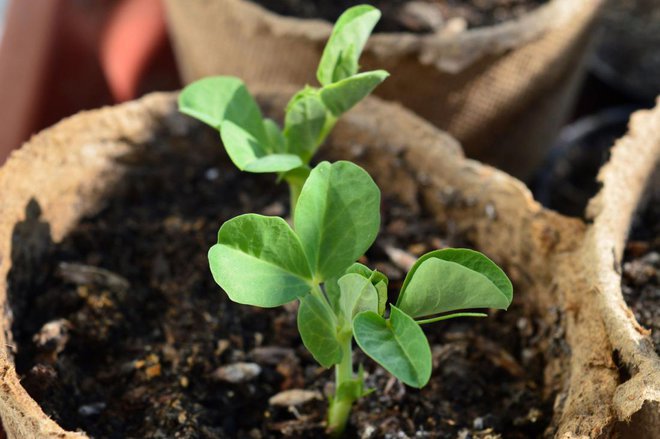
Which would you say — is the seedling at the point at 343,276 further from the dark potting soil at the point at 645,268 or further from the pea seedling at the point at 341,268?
the dark potting soil at the point at 645,268

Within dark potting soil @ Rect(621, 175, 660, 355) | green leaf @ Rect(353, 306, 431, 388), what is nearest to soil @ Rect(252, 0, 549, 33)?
dark potting soil @ Rect(621, 175, 660, 355)

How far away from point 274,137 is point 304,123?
49 millimetres

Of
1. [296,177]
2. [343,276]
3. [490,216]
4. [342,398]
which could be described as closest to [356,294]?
[343,276]

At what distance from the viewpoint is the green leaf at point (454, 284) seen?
0.67 metres

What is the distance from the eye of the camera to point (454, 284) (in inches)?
27.0

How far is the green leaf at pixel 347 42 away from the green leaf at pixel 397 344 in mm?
285

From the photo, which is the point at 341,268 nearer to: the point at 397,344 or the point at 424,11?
the point at 397,344

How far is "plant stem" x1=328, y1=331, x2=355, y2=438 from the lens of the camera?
2.58 ft

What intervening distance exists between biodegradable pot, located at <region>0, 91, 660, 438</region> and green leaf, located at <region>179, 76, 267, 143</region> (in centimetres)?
24

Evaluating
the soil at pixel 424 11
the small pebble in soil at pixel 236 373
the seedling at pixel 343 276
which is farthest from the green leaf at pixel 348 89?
the soil at pixel 424 11

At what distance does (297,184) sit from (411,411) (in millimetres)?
291

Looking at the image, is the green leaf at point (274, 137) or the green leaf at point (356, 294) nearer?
the green leaf at point (356, 294)

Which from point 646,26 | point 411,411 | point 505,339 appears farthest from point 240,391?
point 646,26

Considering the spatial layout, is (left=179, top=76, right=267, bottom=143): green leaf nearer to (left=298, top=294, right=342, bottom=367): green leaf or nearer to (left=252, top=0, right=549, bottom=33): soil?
(left=298, top=294, right=342, bottom=367): green leaf
